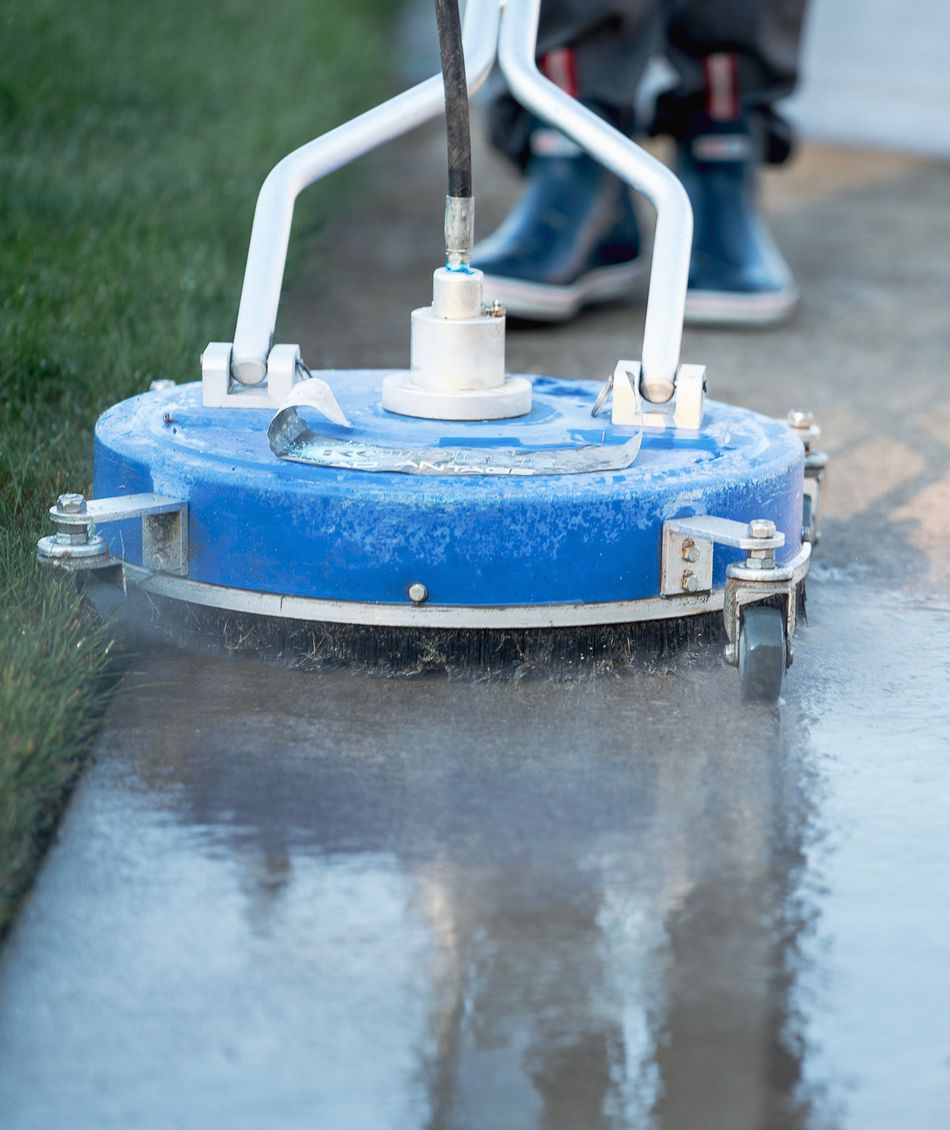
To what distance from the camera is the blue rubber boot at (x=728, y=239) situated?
3227mm

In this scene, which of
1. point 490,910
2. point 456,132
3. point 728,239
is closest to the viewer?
point 490,910

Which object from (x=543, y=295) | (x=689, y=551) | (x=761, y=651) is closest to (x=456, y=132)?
(x=689, y=551)

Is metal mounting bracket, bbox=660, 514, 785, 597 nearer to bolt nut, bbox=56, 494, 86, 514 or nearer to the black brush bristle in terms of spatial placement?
the black brush bristle

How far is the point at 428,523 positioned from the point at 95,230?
5.82ft

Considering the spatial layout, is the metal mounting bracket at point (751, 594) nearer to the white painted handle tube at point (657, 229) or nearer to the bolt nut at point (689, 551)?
the bolt nut at point (689, 551)

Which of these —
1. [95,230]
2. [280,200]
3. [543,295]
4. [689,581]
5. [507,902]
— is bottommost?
[507,902]

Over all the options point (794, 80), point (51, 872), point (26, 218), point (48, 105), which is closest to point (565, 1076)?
point (51, 872)

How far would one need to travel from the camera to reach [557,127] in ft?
6.19

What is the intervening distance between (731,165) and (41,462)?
5.81 ft

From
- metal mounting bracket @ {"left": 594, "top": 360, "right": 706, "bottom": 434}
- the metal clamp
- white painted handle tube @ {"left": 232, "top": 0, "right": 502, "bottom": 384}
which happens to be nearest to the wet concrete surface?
the metal clamp

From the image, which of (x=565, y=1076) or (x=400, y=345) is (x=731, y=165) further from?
(x=565, y=1076)

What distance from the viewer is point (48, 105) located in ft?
13.7

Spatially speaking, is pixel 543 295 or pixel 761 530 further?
pixel 543 295

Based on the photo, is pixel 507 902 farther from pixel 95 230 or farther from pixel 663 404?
pixel 95 230
